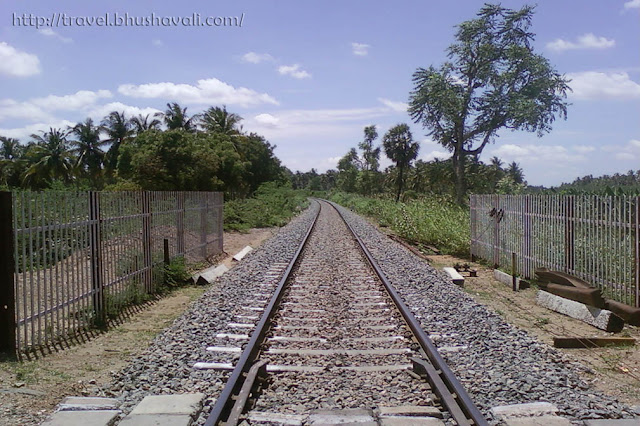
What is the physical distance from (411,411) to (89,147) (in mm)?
68501

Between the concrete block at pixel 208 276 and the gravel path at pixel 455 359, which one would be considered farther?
the concrete block at pixel 208 276

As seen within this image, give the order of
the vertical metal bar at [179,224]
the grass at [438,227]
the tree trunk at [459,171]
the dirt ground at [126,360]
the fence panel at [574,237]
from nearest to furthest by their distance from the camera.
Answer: the dirt ground at [126,360] → the fence panel at [574,237] → the vertical metal bar at [179,224] → the grass at [438,227] → the tree trunk at [459,171]

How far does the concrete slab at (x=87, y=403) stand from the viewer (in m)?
4.73

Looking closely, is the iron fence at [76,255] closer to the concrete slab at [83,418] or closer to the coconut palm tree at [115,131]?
the concrete slab at [83,418]

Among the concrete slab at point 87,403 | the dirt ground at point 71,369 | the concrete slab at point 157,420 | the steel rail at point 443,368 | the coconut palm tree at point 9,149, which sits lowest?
the dirt ground at point 71,369

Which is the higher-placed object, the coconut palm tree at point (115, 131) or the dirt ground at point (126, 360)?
the coconut palm tree at point (115, 131)

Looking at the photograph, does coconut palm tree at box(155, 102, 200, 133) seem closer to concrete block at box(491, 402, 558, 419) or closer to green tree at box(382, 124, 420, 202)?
green tree at box(382, 124, 420, 202)

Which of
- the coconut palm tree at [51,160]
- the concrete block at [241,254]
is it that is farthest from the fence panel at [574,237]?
the coconut palm tree at [51,160]

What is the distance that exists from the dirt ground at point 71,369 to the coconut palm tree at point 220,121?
5305 cm

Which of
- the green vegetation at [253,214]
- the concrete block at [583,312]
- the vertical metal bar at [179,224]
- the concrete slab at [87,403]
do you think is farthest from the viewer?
the green vegetation at [253,214]

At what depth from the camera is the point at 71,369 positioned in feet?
20.2

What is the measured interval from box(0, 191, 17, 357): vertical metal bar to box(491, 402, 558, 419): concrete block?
529cm

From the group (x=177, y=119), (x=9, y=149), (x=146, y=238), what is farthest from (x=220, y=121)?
(x=146, y=238)

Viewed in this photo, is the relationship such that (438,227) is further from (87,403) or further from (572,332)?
(87,403)
